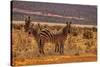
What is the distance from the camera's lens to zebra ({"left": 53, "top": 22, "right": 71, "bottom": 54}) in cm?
233

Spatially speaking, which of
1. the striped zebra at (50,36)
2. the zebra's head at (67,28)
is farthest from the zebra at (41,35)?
the zebra's head at (67,28)

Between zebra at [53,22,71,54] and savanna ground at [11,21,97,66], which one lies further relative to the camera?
zebra at [53,22,71,54]

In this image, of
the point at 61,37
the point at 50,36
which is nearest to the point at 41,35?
the point at 50,36

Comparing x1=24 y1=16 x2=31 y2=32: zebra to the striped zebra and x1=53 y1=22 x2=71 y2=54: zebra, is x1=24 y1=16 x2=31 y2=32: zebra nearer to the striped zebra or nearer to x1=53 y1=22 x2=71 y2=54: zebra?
the striped zebra

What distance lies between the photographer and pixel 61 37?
235cm

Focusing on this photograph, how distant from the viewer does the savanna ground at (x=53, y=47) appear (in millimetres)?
2168

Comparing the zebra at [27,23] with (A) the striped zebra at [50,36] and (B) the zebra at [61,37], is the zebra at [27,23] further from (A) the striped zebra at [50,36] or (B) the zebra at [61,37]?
(B) the zebra at [61,37]

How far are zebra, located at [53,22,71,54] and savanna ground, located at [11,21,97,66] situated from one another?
37 millimetres

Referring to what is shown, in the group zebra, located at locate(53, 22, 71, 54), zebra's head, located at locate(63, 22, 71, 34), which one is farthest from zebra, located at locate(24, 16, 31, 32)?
zebra's head, located at locate(63, 22, 71, 34)

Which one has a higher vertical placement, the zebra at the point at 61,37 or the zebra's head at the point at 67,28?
the zebra's head at the point at 67,28

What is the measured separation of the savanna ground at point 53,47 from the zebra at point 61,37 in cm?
4

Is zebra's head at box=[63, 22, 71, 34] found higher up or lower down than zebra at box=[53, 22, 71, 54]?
higher up

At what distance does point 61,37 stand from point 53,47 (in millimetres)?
149
